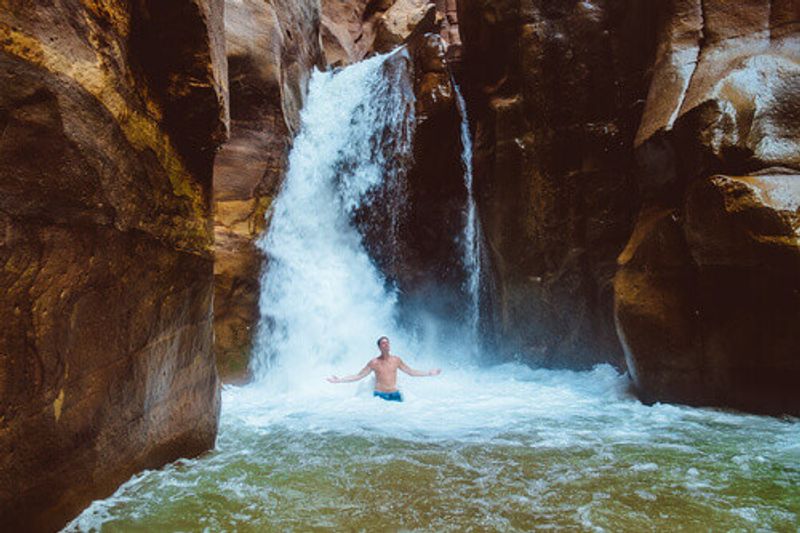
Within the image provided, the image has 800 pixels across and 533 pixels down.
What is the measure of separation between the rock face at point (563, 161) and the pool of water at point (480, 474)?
277cm

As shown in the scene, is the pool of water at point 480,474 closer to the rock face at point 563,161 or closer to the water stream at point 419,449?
the water stream at point 419,449

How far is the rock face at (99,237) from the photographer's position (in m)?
2.58

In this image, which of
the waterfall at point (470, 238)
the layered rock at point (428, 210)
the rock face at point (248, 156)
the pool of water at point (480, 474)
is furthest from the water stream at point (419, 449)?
the waterfall at point (470, 238)

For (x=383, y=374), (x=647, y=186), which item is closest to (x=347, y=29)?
(x=647, y=186)

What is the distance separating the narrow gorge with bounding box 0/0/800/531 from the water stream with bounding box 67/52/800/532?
0.03m

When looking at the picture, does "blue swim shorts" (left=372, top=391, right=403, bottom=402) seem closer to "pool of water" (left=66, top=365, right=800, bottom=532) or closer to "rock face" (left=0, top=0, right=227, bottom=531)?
"pool of water" (left=66, top=365, right=800, bottom=532)

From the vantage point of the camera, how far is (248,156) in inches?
388

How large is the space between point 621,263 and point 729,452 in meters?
2.94

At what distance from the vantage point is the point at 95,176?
2980 mm

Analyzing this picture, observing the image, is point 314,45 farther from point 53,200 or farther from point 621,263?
point 53,200

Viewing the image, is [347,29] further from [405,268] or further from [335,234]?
[405,268]

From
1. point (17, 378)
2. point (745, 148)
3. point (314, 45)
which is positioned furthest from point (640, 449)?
point (314, 45)

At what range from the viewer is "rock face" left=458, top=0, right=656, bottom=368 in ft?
29.0

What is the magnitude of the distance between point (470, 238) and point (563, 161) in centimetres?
252
